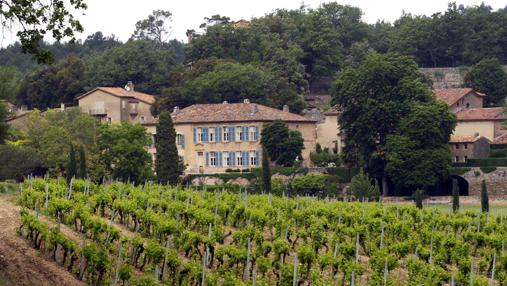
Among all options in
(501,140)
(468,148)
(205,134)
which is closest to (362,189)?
(468,148)

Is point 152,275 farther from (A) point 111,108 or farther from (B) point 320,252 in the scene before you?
(A) point 111,108

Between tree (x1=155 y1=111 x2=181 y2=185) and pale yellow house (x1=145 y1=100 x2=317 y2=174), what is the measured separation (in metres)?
11.6

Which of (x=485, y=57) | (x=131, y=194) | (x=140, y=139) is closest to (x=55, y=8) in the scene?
(x=131, y=194)

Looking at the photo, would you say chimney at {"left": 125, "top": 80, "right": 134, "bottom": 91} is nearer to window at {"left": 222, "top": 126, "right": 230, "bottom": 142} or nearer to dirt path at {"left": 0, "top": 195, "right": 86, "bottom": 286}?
window at {"left": 222, "top": 126, "right": 230, "bottom": 142}

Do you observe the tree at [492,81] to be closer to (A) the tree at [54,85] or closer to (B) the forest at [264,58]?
(B) the forest at [264,58]

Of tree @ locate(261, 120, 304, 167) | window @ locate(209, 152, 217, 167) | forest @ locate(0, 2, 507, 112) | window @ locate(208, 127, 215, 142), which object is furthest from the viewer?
forest @ locate(0, 2, 507, 112)

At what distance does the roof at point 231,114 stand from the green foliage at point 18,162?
15385 millimetres

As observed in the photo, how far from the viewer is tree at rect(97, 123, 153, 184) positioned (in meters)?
78.6

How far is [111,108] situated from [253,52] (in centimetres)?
1532

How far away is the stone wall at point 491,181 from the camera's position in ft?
273

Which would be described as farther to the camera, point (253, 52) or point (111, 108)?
point (253, 52)

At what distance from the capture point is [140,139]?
265ft

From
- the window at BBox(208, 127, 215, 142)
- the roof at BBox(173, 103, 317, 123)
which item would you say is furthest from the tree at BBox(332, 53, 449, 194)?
the window at BBox(208, 127, 215, 142)

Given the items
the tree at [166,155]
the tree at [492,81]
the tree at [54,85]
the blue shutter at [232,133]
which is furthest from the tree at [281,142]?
the tree at [54,85]
